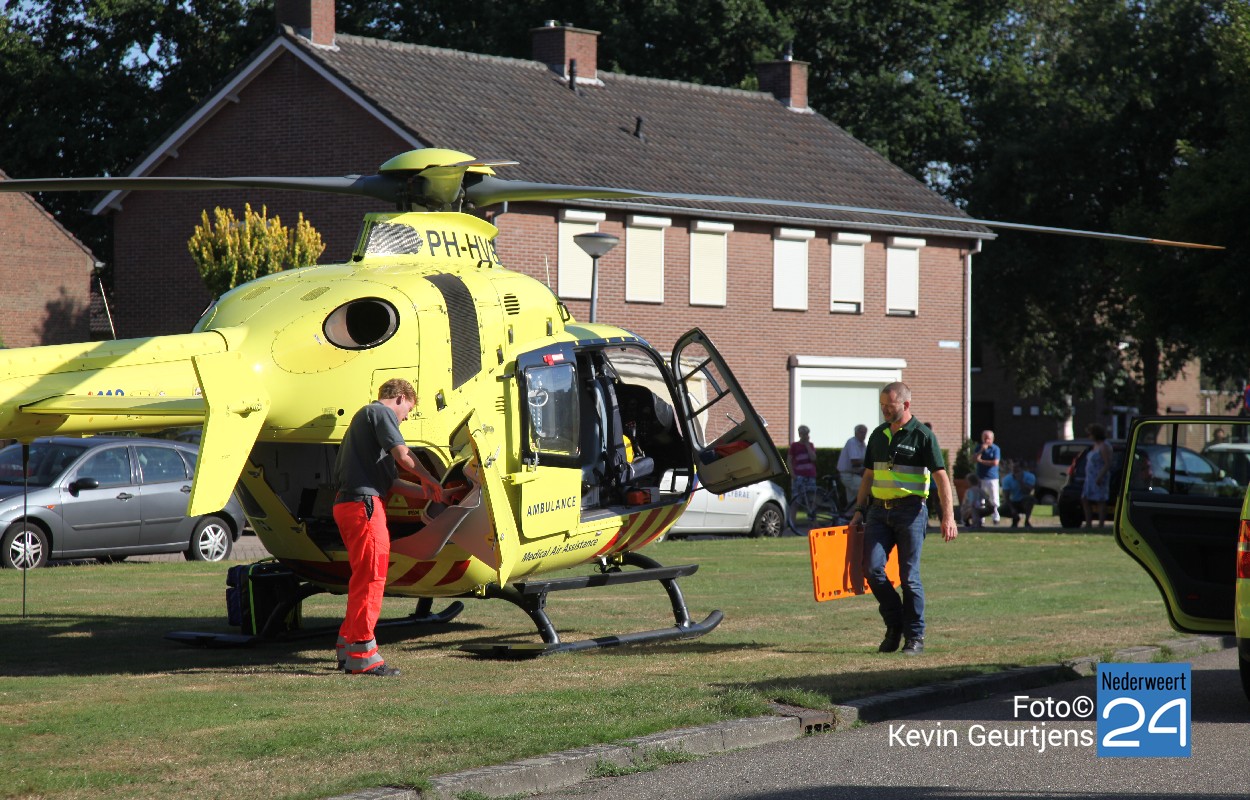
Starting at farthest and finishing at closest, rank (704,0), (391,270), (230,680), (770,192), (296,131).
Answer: (704,0), (770,192), (296,131), (391,270), (230,680)

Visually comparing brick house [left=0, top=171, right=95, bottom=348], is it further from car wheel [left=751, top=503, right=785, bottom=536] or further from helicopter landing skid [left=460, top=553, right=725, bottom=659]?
helicopter landing skid [left=460, top=553, right=725, bottom=659]

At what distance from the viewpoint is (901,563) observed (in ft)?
38.6

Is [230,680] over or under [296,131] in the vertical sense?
under

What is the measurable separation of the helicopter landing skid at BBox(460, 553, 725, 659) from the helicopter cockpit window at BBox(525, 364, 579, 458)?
1.05m

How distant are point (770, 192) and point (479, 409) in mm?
27627

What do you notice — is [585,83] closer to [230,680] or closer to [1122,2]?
[1122,2]

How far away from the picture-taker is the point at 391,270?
11.0 meters

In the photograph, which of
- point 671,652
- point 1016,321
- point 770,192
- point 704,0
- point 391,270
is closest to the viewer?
point 391,270

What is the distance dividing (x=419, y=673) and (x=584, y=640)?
1714 mm

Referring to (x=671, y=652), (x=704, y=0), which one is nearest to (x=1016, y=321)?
(x=704, y=0)

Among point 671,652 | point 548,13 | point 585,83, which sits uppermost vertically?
point 548,13

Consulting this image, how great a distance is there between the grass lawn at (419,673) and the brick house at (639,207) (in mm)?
16937

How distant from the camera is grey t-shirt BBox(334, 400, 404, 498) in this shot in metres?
10.1

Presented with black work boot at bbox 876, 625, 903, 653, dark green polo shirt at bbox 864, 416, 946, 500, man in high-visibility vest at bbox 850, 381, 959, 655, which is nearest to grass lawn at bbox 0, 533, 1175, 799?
black work boot at bbox 876, 625, 903, 653
